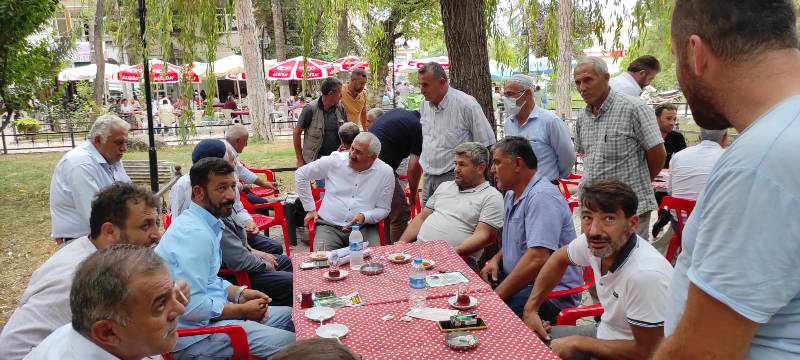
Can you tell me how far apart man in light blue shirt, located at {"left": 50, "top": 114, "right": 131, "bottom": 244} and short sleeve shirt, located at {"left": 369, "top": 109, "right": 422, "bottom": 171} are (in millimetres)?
2483

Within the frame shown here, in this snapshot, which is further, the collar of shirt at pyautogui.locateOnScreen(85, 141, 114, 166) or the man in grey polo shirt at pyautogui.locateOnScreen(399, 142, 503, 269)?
the collar of shirt at pyautogui.locateOnScreen(85, 141, 114, 166)

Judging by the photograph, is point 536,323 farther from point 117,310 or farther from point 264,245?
point 264,245

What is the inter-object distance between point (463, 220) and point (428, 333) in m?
1.94

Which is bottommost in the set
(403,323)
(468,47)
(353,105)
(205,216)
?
(403,323)

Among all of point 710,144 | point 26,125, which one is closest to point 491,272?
point 710,144

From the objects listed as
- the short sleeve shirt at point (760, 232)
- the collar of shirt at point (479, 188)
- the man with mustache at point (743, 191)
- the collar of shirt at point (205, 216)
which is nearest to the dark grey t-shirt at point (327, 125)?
the collar of shirt at point (479, 188)

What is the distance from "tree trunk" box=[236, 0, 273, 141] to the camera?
1501 centimetres

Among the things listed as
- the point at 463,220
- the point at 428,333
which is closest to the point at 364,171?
the point at 463,220

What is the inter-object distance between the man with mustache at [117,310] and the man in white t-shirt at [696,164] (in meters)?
4.38

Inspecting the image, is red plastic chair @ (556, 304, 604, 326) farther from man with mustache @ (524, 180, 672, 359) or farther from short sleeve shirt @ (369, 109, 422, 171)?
short sleeve shirt @ (369, 109, 422, 171)

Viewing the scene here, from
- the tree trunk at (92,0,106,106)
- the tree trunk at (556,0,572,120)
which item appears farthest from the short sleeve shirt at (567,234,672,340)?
the tree trunk at (92,0,106,106)

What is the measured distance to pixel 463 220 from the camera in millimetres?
4555

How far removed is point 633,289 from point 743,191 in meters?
1.68

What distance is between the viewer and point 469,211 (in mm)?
4539
